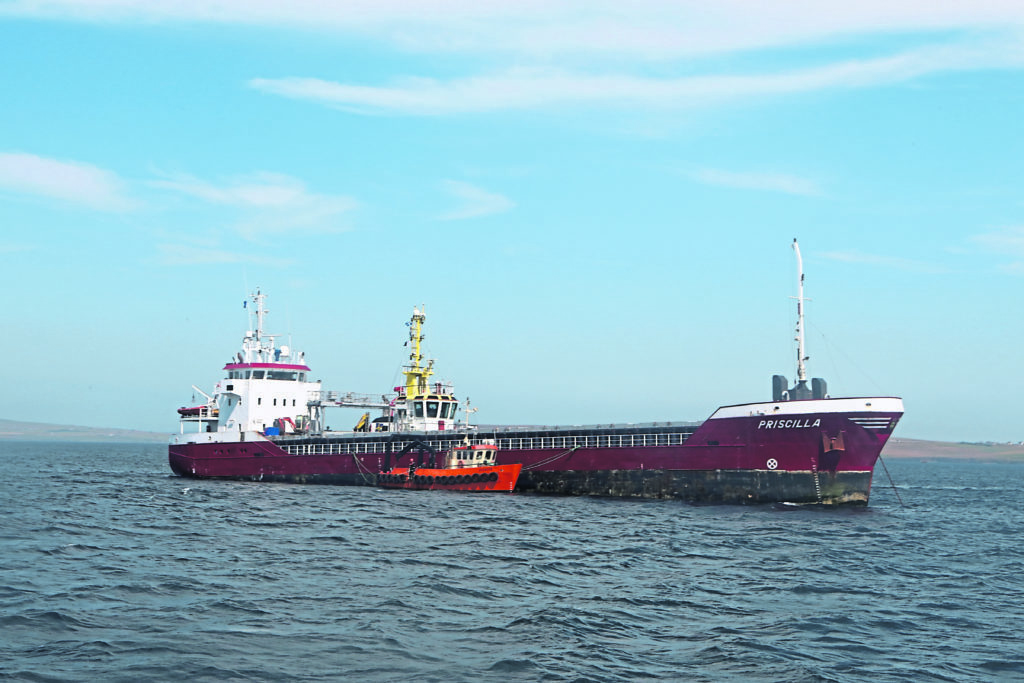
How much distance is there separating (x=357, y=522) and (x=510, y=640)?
2091 cm

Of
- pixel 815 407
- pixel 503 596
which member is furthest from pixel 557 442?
pixel 503 596

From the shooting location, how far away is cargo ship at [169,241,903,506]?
44.4m

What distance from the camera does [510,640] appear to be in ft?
60.4

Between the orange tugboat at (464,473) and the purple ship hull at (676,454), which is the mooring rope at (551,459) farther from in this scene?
the orange tugboat at (464,473)

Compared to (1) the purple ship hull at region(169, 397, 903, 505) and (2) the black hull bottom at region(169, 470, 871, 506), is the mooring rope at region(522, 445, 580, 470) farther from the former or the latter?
(2) the black hull bottom at region(169, 470, 871, 506)

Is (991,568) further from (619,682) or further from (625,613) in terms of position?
(619,682)

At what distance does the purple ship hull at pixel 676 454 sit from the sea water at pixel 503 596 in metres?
3.16

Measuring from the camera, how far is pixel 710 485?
47312 mm

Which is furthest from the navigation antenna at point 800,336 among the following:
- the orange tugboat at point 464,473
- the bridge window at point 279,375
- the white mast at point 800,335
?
the bridge window at point 279,375

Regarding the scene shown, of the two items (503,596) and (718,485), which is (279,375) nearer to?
(718,485)

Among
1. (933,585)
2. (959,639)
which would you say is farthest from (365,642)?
(933,585)

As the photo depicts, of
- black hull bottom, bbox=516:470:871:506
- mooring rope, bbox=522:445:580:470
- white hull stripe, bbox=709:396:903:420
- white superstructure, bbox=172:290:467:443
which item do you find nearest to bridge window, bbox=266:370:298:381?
white superstructure, bbox=172:290:467:443

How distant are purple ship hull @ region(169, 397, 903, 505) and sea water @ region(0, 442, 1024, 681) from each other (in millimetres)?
3159

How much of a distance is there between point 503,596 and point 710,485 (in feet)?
88.4
